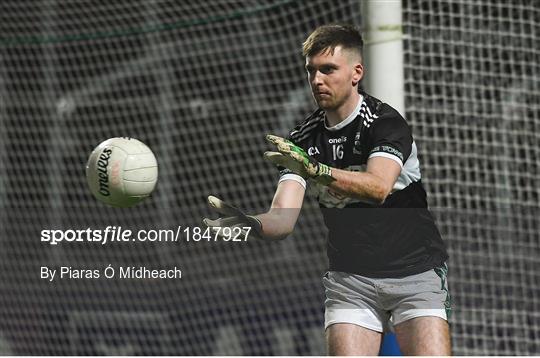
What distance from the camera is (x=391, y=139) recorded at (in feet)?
12.8

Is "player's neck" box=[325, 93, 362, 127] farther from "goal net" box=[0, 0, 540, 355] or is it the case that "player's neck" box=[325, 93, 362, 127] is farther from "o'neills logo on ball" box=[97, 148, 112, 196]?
"goal net" box=[0, 0, 540, 355]

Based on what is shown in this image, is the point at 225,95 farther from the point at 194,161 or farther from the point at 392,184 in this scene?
the point at 392,184

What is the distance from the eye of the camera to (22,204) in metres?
9.21

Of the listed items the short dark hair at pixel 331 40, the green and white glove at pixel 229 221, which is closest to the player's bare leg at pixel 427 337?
the green and white glove at pixel 229 221

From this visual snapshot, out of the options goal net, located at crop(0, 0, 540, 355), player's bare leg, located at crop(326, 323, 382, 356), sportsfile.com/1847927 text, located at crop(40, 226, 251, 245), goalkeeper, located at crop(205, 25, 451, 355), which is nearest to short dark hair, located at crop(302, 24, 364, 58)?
goalkeeper, located at crop(205, 25, 451, 355)

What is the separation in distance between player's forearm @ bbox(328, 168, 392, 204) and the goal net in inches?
90.9

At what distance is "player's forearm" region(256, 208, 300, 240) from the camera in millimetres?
4058

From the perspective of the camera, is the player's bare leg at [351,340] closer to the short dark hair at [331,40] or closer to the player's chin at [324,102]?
the player's chin at [324,102]

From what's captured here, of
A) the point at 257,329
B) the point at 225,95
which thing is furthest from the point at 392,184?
the point at 225,95

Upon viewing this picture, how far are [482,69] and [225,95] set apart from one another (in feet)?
11.8

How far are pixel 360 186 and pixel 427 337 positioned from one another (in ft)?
2.31

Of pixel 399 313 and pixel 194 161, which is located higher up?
pixel 194 161

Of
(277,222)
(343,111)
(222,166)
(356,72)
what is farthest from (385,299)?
(222,166)

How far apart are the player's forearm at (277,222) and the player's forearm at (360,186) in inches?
18.8
